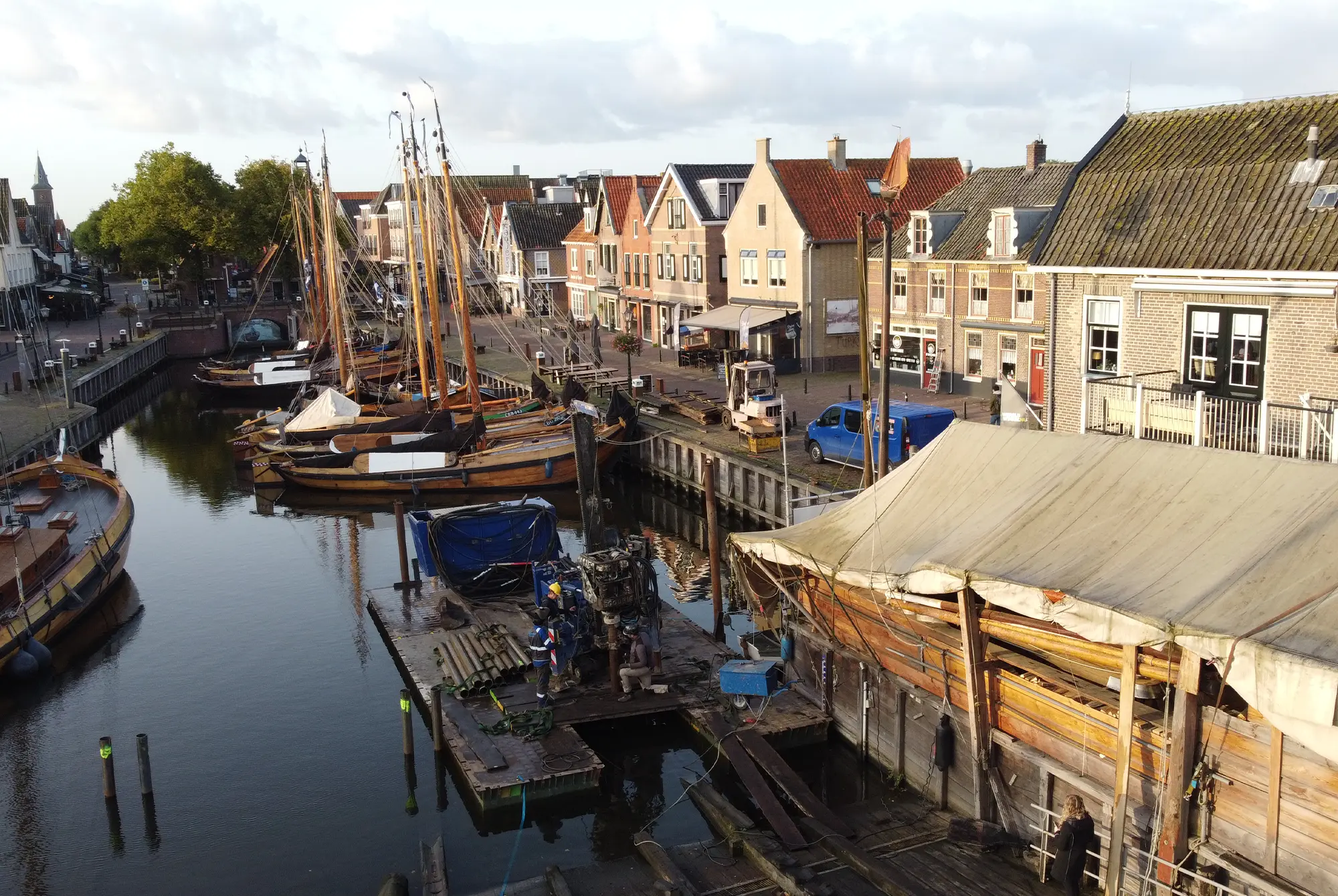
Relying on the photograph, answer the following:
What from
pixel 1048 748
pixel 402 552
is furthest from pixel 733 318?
pixel 1048 748

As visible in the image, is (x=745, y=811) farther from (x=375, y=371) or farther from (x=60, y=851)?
(x=375, y=371)

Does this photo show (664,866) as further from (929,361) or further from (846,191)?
(846,191)

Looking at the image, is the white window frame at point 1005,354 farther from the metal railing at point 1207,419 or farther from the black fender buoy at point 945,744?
the black fender buoy at point 945,744

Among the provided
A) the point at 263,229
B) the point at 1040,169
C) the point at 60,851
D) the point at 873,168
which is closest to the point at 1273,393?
the point at 60,851

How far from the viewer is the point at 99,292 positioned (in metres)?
102

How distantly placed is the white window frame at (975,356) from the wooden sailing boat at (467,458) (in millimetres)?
12348

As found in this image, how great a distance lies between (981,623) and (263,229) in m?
87.7

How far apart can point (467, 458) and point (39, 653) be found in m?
16.4

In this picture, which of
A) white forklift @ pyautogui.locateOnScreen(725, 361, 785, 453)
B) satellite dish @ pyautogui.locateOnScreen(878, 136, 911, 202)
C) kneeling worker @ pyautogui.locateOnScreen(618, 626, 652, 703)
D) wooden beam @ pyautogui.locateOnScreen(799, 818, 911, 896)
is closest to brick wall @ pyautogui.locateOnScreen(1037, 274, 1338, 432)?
satellite dish @ pyautogui.locateOnScreen(878, 136, 911, 202)

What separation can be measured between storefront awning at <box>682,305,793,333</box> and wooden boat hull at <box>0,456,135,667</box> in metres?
25.5

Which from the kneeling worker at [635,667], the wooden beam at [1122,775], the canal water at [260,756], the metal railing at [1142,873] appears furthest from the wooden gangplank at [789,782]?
the wooden beam at [1122,775]

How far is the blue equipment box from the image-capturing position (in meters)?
18.3

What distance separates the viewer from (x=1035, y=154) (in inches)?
1601

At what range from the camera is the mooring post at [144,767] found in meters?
17.5
